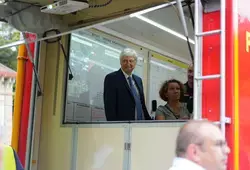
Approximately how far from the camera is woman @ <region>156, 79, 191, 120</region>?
14.7 ft

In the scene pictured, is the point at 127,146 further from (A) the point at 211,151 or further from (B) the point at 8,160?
(A) the point at 211,151

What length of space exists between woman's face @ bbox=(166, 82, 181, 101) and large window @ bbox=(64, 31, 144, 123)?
43.4 inches

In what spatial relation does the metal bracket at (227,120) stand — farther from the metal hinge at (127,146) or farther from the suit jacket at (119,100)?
the suit jacket at (119,100)

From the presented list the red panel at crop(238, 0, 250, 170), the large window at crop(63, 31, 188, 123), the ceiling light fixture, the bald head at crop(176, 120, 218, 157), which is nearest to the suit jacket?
the large window at crop(63, 31, 188, 123)

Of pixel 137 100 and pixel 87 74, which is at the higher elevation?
pixel 87 74

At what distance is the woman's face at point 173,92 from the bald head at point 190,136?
262cm

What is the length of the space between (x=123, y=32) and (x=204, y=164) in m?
4.15

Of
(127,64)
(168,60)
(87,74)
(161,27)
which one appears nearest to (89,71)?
(87,74)

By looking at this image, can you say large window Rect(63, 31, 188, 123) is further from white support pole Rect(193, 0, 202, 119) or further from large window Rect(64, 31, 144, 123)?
white support pole Rect(193, 0, 202, 119)

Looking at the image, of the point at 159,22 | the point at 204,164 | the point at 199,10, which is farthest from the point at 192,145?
the point at 159,22

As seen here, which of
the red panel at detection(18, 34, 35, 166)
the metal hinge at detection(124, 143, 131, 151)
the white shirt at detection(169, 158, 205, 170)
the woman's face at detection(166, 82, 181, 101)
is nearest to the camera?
the white shirt at detection(169, 158, 205, 170)

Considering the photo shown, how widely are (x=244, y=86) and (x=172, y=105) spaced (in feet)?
4.89

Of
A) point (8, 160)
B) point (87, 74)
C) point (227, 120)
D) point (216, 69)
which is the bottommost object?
point (8, 160)

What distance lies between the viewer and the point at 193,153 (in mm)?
1947
